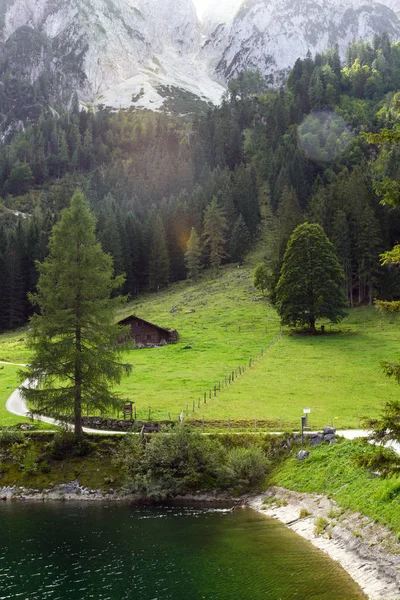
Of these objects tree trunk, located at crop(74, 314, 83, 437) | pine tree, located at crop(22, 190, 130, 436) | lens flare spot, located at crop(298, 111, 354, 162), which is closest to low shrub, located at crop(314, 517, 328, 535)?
pine tree, located at crop(22, 190, 130, 436)

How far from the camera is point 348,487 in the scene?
102 ft

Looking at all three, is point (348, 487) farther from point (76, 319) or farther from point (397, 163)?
point (397, 163)

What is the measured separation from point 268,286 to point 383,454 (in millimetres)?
79975

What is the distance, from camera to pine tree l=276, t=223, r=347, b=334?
2977 inches

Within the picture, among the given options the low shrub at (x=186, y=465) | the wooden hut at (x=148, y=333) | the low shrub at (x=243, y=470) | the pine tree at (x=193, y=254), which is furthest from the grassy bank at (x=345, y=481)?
Answer: the pine tree at (x=193, y=254)

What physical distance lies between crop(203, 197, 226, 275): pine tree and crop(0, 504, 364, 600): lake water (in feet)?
290

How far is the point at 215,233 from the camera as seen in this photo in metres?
121

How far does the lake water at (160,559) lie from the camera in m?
22.5

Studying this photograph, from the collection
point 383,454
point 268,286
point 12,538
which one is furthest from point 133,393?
point 268,286

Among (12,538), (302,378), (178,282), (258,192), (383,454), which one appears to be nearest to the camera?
(383,454)

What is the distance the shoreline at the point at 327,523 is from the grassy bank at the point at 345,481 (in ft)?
1.70

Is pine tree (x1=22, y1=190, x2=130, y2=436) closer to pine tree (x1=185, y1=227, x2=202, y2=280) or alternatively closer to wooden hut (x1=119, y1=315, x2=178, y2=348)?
wooden hut (x1=119, y1=315, x2=178, y2=348)

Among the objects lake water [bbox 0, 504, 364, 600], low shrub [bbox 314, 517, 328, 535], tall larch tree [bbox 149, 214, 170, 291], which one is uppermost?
tall larch tree [bbox 149, 214, 170, 291]

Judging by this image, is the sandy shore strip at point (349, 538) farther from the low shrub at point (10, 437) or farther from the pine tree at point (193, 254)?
the pine tree at point (193, 254)
